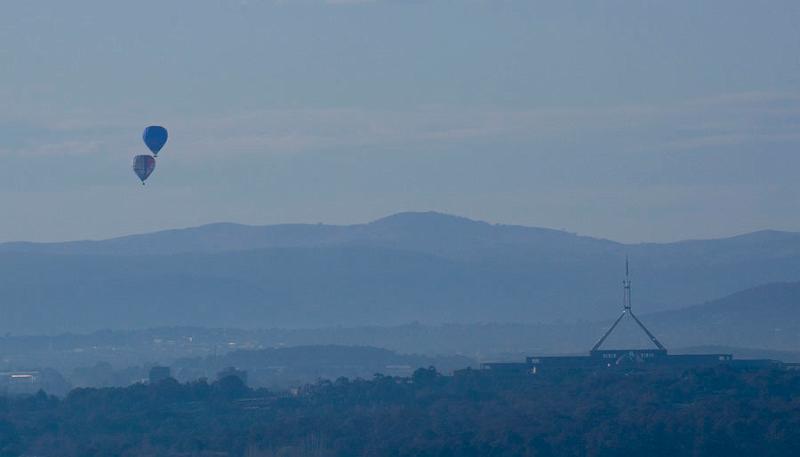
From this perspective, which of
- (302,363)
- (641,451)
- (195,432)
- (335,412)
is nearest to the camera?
(641,451)

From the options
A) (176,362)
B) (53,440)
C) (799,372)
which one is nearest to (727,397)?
(799,372)

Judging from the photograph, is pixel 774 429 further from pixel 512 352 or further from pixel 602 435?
pixel 512 352

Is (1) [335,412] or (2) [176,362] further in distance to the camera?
(2) [176,362]

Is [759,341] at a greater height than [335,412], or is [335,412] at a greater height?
[759,341]

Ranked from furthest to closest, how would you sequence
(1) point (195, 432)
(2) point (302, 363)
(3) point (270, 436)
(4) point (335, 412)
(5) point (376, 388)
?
(2) point (302, 363), (5) point (376, 388), (4) point (335, 412), (1) point (195, 432), (3) point (270, 436)
